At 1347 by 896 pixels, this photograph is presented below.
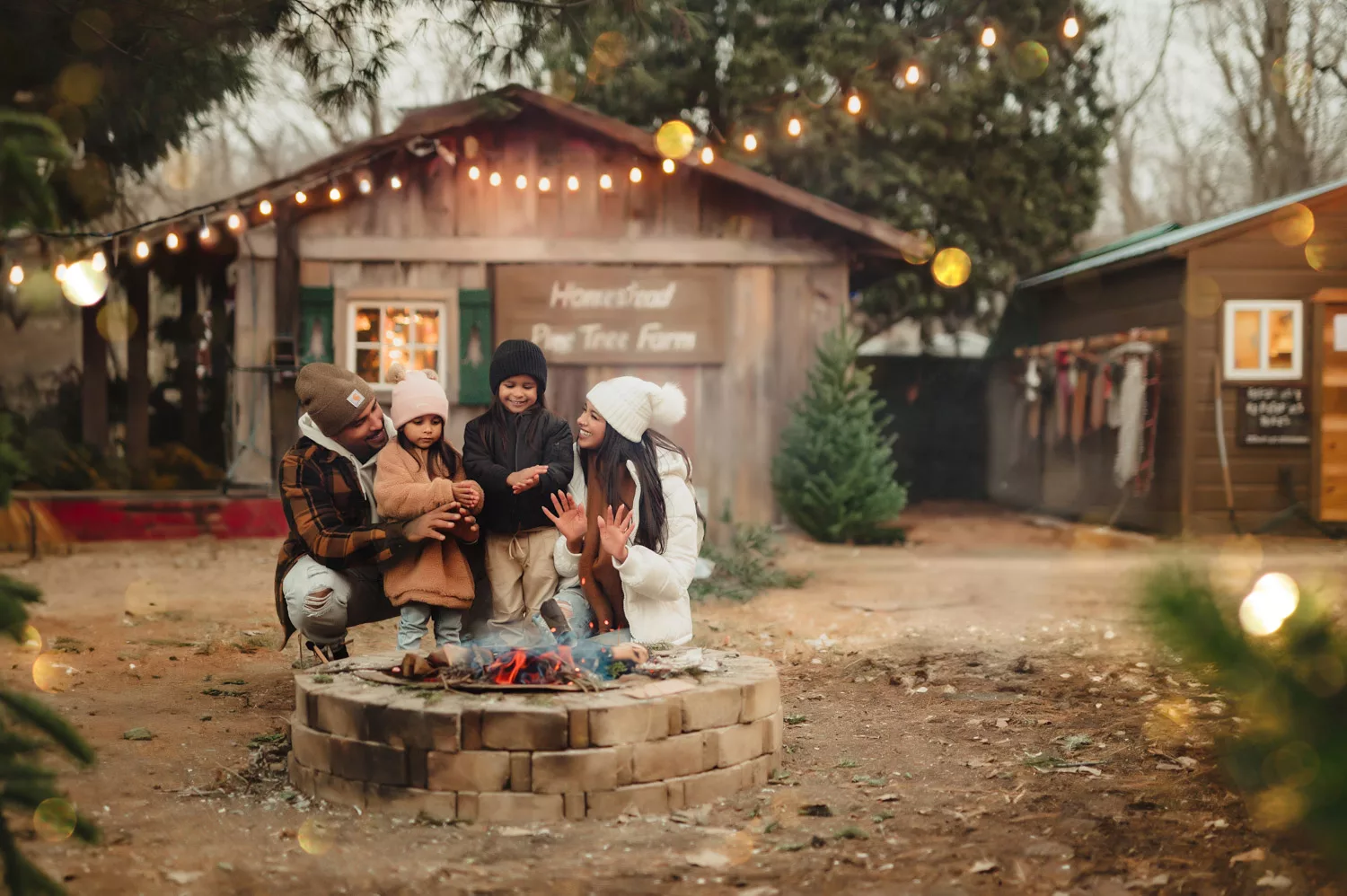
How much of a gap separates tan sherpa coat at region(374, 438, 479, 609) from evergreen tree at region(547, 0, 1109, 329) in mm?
13140

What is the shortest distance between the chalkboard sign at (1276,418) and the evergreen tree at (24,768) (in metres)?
12.6

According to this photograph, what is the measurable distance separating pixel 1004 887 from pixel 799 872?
569 mm

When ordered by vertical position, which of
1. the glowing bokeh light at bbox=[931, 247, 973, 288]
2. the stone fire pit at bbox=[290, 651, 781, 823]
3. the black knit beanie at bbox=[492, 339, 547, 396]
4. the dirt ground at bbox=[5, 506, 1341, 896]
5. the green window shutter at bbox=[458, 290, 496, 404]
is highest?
the glowing bokeh light at bbox=[931, 247, 973, 288]

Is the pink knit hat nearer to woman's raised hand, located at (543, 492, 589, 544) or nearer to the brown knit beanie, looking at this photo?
the brown knit beanie

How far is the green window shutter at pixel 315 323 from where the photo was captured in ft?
40.5

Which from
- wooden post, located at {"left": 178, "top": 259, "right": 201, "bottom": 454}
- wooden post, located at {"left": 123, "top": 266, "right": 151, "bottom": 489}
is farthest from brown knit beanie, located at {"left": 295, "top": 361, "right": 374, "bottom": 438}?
wooden post, located at {"left": 178, "top": 259, "right": 201, "bottom": 454}

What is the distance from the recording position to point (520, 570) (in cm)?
539

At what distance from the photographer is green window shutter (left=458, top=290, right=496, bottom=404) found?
40.7ft

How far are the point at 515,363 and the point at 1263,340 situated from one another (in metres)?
10.3

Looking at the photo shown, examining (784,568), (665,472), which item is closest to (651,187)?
(784,568)

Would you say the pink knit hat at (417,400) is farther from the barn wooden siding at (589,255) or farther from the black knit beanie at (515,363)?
the barn wooden siding at (589,255)

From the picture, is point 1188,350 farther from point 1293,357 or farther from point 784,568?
point 784,568

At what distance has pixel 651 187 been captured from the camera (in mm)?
12781

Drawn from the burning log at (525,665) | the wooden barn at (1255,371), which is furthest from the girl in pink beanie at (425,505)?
the wooden barn at (1255,371)
